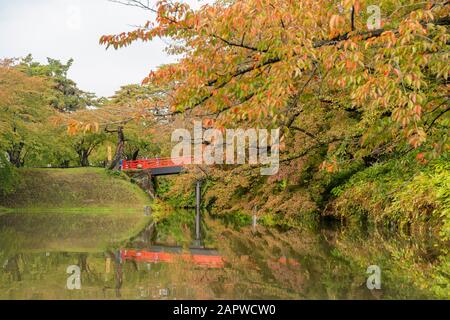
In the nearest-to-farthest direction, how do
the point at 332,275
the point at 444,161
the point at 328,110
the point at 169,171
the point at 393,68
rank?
the point at 393,68 → the point at 332,275 → the point at 444,161 → the point at 328,110 → the point at 169,171

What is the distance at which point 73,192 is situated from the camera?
107ft

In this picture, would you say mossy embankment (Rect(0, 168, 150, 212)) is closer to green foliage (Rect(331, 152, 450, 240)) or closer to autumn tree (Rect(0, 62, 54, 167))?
autumn tree (Rect(0, 62, 54, 167))

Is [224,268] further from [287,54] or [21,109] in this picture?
[21,109]

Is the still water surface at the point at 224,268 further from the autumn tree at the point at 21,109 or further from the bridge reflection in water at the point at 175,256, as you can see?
the autumn tree at the point at 21,109

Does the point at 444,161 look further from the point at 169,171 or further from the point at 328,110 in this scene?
the point at 169,171

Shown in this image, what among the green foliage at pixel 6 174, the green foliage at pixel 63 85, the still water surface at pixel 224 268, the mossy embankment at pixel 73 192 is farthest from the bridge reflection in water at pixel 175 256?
the green foliage at pixel 63 85

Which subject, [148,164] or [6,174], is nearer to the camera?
[6,174]

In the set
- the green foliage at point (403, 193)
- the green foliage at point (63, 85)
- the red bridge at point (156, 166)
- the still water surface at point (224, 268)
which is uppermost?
the green foliage at point (63, 85)

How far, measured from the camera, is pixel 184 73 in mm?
6516

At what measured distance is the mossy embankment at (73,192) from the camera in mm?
30781

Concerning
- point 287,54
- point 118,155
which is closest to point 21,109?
point 118,155

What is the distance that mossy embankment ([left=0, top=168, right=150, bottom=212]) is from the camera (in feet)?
101
